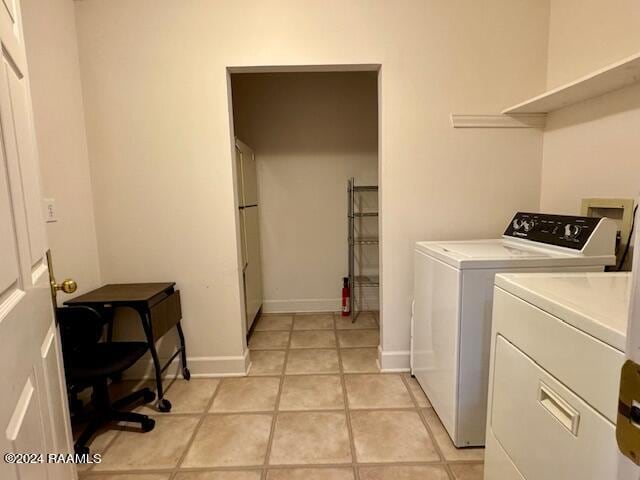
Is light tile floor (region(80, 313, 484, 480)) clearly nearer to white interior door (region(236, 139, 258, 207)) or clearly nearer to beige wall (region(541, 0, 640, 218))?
white interior door (region(236, 139, 258, 207))

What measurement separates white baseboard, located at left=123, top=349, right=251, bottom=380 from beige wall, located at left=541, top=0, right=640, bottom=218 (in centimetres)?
227

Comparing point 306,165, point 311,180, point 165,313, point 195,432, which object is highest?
point 306,165

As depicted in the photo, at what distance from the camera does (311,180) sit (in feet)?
10.7

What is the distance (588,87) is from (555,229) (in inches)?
26.7

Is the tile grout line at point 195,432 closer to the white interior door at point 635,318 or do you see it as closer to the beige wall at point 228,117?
the beige wall at point 228,117

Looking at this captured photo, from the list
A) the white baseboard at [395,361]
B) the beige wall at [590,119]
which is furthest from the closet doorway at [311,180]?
the beige wall at [590,119]

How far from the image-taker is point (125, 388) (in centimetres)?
211

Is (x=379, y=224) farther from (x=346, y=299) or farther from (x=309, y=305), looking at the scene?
(x=309, y=305)

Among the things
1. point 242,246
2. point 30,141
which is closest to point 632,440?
point 30,141

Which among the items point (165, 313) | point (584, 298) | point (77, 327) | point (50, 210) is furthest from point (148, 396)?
point (584, 298)

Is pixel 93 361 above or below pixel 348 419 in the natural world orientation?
above

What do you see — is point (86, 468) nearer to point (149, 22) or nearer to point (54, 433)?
point (54, 433)

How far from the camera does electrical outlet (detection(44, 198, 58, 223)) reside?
65.9 inches

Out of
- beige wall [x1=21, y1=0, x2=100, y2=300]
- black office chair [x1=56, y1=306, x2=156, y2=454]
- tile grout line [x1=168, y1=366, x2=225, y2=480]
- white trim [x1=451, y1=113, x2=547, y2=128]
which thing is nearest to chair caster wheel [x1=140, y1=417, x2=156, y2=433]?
black office chair [x1=56, y1=306, x2=156, y2=454]
